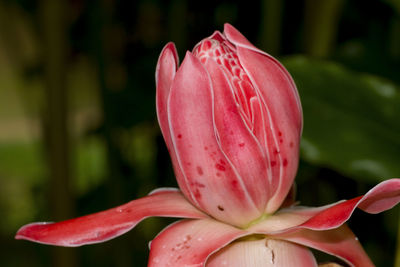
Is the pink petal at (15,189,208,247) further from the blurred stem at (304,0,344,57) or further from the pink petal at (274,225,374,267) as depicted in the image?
the blurred stem at (304,0,344,57)

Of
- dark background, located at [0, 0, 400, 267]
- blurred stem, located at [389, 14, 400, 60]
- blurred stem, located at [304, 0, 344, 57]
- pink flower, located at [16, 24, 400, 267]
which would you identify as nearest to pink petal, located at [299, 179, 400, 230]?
pink flower, located at [16, 24, 400, 267]

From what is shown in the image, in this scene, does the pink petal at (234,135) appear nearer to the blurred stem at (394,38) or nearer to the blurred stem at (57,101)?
the blurred stem at (57,101)

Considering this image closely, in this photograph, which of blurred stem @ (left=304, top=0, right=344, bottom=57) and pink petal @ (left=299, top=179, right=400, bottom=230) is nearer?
pink petal @ (left=299, top=179, right=400, bottom=230)

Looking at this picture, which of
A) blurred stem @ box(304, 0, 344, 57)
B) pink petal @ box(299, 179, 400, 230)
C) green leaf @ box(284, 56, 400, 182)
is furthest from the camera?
blurred stem @ box(304, 0, 344, 57)

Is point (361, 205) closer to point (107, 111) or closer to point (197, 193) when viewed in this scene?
point (197, 193)

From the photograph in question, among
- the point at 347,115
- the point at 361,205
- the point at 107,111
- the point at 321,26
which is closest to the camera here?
the point at 361,205

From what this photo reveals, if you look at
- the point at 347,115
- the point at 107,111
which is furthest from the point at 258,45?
the point at 347,115

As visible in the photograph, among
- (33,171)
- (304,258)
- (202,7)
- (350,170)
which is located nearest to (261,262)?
(304,258)
